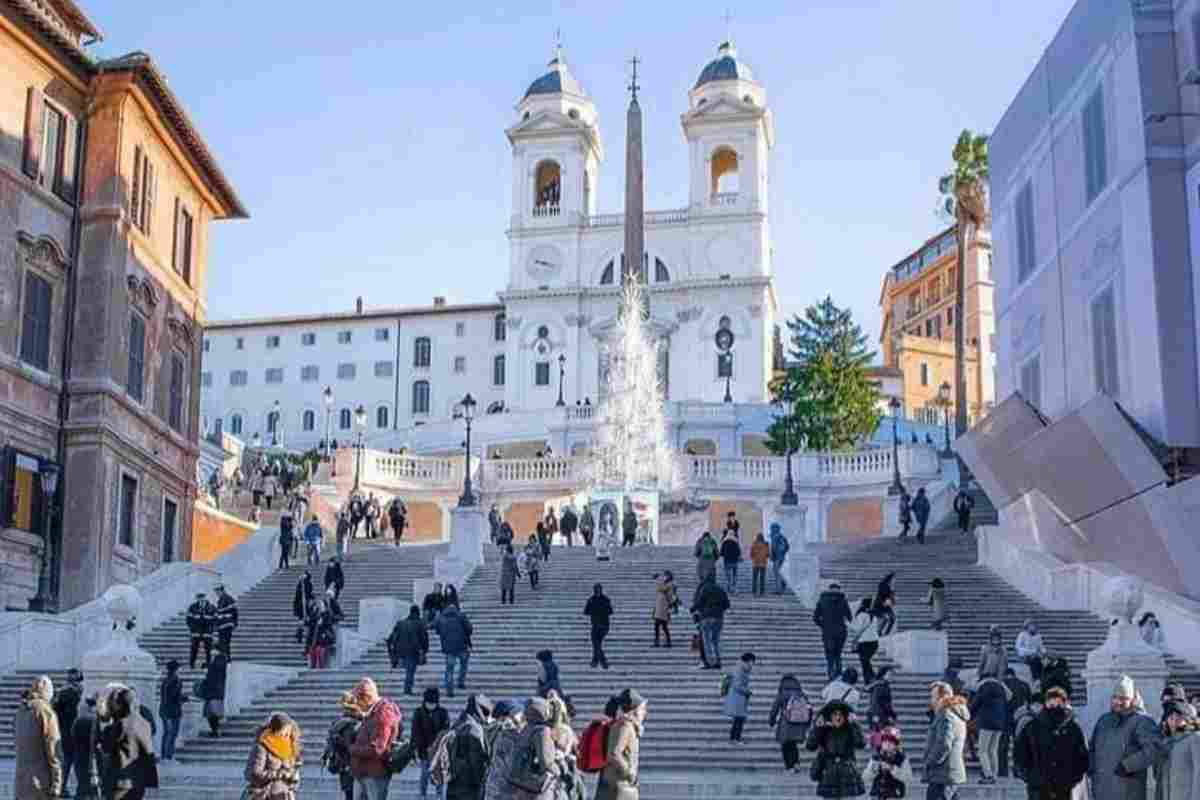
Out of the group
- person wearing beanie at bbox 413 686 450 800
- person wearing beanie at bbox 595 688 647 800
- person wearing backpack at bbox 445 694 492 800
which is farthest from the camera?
person wearing beanie at bbox 413 686 450 800

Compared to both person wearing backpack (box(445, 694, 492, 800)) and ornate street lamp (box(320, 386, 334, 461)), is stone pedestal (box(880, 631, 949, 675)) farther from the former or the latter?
ornate street lamp (box(320, 386, 334, 461))

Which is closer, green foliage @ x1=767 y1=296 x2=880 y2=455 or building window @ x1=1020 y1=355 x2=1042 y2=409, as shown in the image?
building window @ x1=1020 y1=355 x2=1042 y2=409

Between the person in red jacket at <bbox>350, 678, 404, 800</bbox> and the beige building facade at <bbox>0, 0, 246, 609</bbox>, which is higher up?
the beige building facade at <bbox>0, 0, 246, 609</bbox>

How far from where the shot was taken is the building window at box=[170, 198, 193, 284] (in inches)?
1486

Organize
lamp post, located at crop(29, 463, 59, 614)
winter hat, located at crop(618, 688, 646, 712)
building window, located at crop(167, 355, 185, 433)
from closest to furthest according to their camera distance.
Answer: winter hat, located at crop(618, 688, 646, 712) → lamp post, located at crop(29, 463, 59, 614) → building window, located at crop(167, 355, 185, 433)

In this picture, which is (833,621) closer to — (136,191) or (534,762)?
(534,762)

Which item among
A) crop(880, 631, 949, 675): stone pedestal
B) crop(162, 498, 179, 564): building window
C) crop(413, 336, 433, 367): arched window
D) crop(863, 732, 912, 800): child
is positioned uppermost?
crop(413, 336, 433, 367): arched window

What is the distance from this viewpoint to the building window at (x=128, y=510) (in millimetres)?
33091

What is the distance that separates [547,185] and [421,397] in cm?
1492

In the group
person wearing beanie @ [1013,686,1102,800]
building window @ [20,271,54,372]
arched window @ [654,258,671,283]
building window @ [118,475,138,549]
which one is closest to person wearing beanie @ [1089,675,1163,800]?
person wearing beanie @ [1013,686,1102,800]

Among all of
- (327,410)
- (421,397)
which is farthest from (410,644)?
(421,397)

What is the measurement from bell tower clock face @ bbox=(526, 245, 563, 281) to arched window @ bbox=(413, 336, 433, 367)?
9641 millimetres

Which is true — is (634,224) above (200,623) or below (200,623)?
above

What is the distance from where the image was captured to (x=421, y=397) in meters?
102
